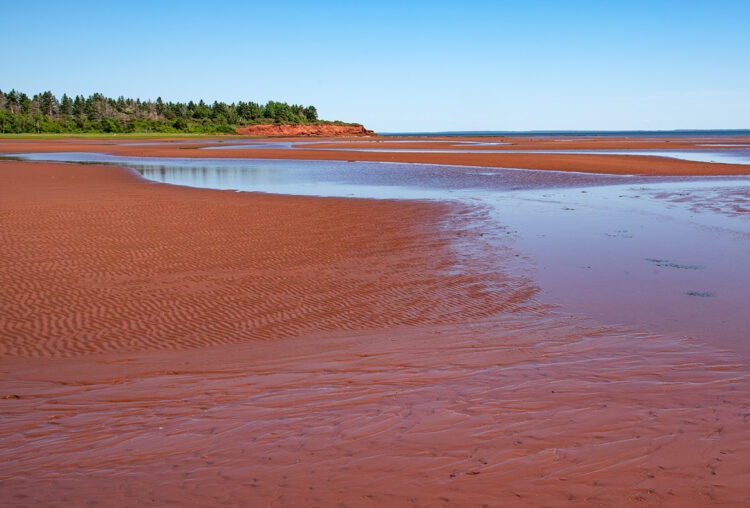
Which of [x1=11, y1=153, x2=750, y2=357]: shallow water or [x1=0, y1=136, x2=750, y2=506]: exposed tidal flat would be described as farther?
[x1=11, y1=153, x2=750, y2=357]: shallow water

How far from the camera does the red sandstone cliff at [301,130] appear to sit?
5866 inches

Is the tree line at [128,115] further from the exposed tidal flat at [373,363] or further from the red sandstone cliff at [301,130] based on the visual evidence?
the exposed tidal flat at [373,363]

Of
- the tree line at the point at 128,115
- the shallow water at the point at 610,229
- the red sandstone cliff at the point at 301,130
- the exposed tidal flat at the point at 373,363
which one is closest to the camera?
the exposed tidal flat at the point at 373,363

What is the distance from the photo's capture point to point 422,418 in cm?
497

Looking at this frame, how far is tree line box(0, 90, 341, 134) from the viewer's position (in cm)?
12075

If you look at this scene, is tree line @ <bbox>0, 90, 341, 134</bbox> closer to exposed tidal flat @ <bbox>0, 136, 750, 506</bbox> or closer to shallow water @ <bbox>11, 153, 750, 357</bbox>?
shallow water @ <bbox>11, 153, 750, 357</bbox>

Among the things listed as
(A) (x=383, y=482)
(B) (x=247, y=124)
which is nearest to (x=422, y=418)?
(A) (x=383, y=482)

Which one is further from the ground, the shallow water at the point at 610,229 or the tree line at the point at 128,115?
the tree line at the point at 128,115

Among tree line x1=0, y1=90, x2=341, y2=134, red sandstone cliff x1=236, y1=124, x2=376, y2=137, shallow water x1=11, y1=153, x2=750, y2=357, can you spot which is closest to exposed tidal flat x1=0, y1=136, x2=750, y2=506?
shallow water x1=11, y1=153, x2=750, y2=357

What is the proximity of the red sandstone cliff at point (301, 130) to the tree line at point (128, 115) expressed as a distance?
5.35 meters

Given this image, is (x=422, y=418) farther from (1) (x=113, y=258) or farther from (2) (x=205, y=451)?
(1) (x=113, y=258)

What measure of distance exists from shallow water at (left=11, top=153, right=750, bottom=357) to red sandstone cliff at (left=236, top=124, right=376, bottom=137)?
119 m

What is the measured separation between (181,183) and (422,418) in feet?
76.1

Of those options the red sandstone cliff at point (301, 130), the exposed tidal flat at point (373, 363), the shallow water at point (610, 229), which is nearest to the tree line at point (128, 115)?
the red sandstone cliff at point (301, 130)
